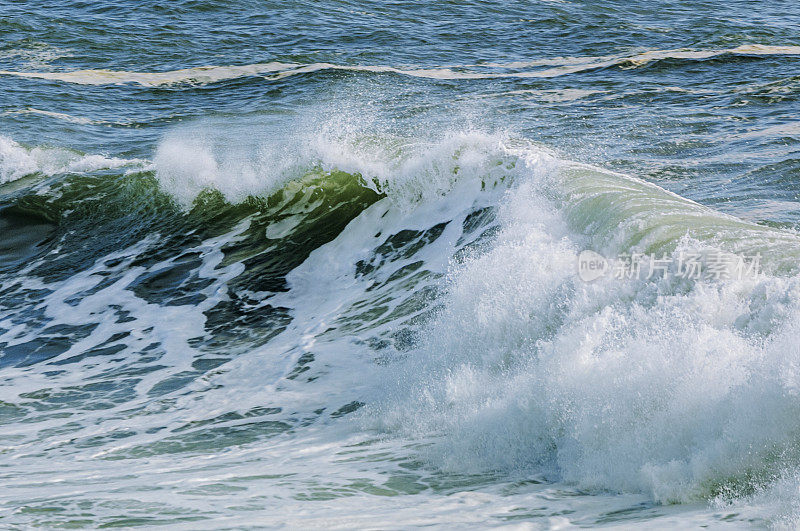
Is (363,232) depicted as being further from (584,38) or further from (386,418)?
(584,38)

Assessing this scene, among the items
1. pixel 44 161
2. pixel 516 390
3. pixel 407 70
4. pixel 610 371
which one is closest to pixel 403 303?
pixel 516 390

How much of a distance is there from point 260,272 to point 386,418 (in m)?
3.71

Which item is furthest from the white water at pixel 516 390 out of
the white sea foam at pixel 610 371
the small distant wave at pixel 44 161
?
the small distant wave at pixel 44 161

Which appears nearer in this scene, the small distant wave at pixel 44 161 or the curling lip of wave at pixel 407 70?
the small distant wave at pixel 44 161

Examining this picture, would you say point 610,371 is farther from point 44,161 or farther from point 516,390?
point 44,161

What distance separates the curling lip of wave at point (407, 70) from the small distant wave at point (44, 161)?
459 centimetres

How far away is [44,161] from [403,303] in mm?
7456

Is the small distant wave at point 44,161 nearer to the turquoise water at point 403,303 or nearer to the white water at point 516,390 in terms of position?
the turquoise water at point 403,303

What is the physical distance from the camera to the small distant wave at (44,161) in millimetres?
11977

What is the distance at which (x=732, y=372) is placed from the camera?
407cm

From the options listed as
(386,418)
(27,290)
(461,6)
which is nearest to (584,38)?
(461,6)

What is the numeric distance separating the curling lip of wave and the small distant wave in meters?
4.59

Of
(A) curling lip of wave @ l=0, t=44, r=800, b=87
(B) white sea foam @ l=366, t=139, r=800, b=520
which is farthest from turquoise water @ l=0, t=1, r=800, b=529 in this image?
(A) curling lip of wave @ l=0, t=44, r=800, b=87

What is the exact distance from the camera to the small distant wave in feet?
39.3
